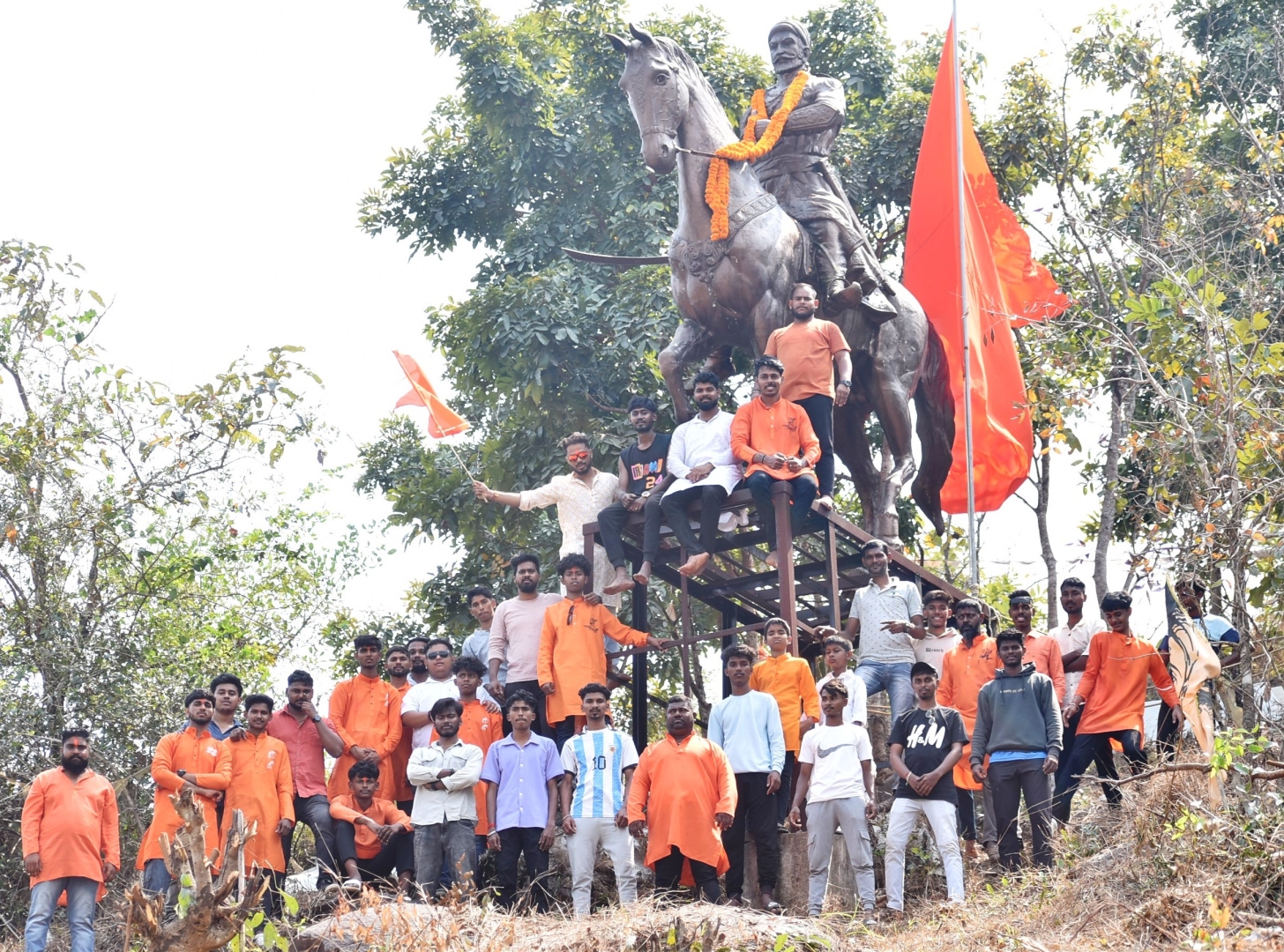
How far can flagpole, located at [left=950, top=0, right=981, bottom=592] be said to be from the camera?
12.0 meters

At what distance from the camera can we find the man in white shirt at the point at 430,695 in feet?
33.4

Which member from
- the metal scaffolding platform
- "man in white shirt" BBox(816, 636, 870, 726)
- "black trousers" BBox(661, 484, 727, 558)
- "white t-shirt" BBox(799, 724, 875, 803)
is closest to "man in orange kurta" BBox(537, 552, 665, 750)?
the metal scaffolding platform

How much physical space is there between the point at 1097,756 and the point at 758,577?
347 centimetres

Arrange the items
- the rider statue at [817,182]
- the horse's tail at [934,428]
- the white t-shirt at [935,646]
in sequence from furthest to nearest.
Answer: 1. the horse's tail at [934,428]
2. the rider statue at [817,182]
3. the white t-shirt at [935,646]

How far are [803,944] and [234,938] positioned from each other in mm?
2686

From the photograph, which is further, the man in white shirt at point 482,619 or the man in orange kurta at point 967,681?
the man in white shirt at point 482,619

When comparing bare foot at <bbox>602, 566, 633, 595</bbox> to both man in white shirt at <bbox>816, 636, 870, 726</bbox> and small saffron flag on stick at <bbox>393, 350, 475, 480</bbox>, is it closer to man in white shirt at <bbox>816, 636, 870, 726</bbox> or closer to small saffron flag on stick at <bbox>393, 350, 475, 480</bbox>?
man in white shirt at <bbox>816, 636, 870, 726</bbox>

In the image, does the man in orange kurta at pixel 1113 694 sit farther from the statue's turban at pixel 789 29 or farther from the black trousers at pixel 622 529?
the statue's turban at pixel 789 29

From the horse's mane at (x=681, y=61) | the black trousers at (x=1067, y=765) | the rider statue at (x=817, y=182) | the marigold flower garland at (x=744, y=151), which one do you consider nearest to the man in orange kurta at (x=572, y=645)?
the black trousers at (x=1067, y=765)

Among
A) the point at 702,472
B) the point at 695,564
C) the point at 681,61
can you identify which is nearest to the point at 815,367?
the point at 702,472

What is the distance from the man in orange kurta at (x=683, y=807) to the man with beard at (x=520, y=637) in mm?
1676

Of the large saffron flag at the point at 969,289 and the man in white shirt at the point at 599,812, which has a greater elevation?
the large saffron flag at the point at 969,289

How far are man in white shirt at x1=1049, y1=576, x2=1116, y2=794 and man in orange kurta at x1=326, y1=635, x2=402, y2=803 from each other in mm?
4060

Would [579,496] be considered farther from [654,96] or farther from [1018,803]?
[1018,803]
